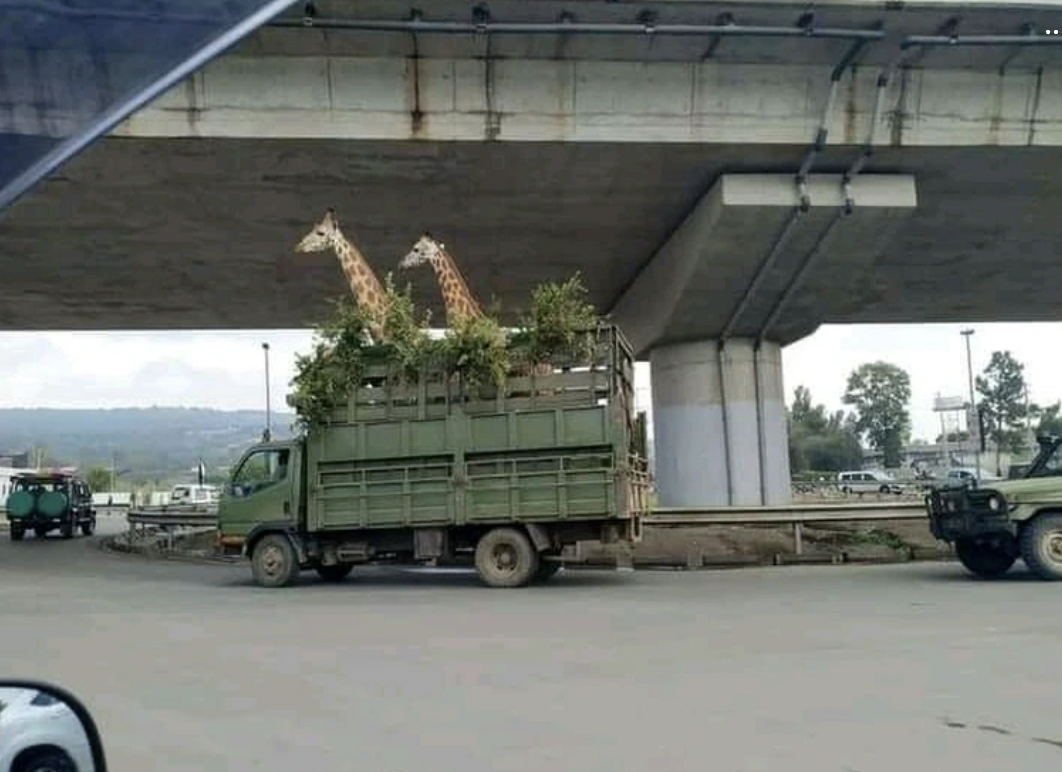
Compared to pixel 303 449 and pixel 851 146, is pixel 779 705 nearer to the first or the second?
pixel 303 449

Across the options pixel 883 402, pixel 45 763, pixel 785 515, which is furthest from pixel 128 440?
pixel 45 763

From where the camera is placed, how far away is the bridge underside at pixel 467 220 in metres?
17.8

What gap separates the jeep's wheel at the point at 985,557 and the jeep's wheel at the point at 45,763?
1547cm

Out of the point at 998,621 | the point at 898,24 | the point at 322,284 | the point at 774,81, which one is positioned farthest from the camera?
the point at 322,284

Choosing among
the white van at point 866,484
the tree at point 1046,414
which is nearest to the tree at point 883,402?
the tree at point 1046,414

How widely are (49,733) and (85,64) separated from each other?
1514mm

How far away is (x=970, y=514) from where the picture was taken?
15.6m

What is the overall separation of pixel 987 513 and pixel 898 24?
286 inches

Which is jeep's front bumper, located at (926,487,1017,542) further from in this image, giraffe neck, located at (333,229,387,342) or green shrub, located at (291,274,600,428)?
giraffe neck, located at (333,229,387,342)

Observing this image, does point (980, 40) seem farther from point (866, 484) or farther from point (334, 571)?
point (866, 484)

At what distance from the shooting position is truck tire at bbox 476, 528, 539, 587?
16.4 m

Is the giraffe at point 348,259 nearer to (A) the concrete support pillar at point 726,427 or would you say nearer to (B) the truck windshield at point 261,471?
(B) the truck windshield at point 261,471

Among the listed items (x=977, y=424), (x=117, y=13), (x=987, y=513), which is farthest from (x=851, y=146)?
(x=977, y=424)

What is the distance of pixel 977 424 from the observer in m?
50.3
